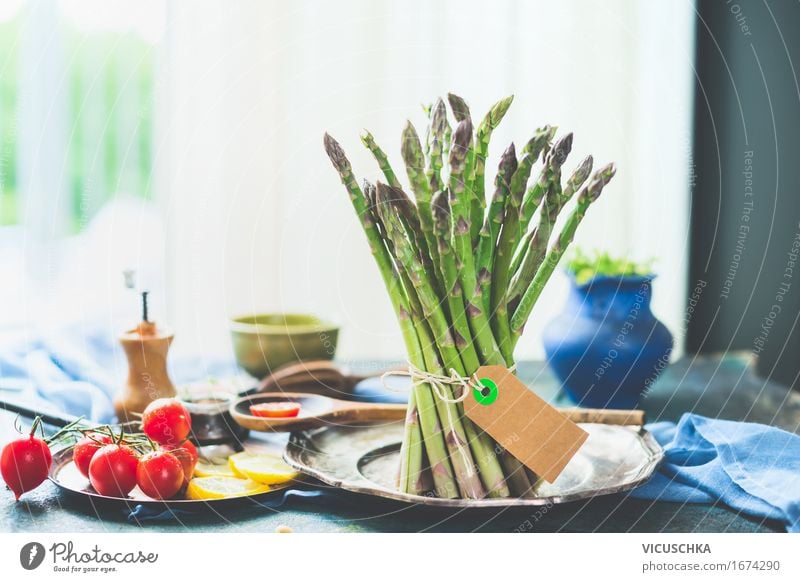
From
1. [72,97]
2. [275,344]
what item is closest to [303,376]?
[275,344]

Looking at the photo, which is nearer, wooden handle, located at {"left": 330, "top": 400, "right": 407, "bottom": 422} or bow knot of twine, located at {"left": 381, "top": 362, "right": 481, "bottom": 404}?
bow knot of twine, located at {"left": 381, "top": 362, "right": 481, "bottom": 404}

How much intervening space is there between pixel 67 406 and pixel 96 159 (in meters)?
1.13

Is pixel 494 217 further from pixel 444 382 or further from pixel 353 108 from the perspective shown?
pixel 353 108

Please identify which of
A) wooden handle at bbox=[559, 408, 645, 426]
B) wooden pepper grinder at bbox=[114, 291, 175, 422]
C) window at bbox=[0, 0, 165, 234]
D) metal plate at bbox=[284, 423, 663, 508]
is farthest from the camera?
window at bbox=[0, 0, 165, 234]

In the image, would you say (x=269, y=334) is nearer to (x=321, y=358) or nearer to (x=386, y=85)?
(x=321, y=358)

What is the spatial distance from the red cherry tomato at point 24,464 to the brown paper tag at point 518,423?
1.57 feet

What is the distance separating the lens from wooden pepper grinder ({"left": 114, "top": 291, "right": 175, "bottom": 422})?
1.14 metres

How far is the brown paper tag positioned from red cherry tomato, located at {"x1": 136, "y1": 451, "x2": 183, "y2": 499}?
1.06 ft

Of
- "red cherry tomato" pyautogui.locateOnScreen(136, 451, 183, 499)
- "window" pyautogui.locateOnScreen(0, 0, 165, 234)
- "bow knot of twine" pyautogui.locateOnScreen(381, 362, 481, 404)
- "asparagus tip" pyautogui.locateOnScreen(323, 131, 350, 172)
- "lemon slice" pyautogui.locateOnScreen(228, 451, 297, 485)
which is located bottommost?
"lemon slice" pyautogui.locateOnScreen(228, 451, 297, 485)

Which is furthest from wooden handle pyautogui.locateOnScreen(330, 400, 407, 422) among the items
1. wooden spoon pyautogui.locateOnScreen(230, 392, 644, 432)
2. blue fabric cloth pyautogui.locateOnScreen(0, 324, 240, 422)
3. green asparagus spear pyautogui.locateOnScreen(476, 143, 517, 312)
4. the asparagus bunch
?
blue fabric cloth pyautogui.locateOnScreen(0, 324, 240, 422)

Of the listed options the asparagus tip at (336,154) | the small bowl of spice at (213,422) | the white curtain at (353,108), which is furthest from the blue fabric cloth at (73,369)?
the white curtain at (353,108)

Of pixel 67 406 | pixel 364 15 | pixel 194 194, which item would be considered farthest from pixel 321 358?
pixel 364 15

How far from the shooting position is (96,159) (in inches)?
86.0

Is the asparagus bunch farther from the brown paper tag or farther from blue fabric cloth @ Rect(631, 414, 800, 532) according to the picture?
blue fabric cloth @ Rect(631, 414, 800, 532)
